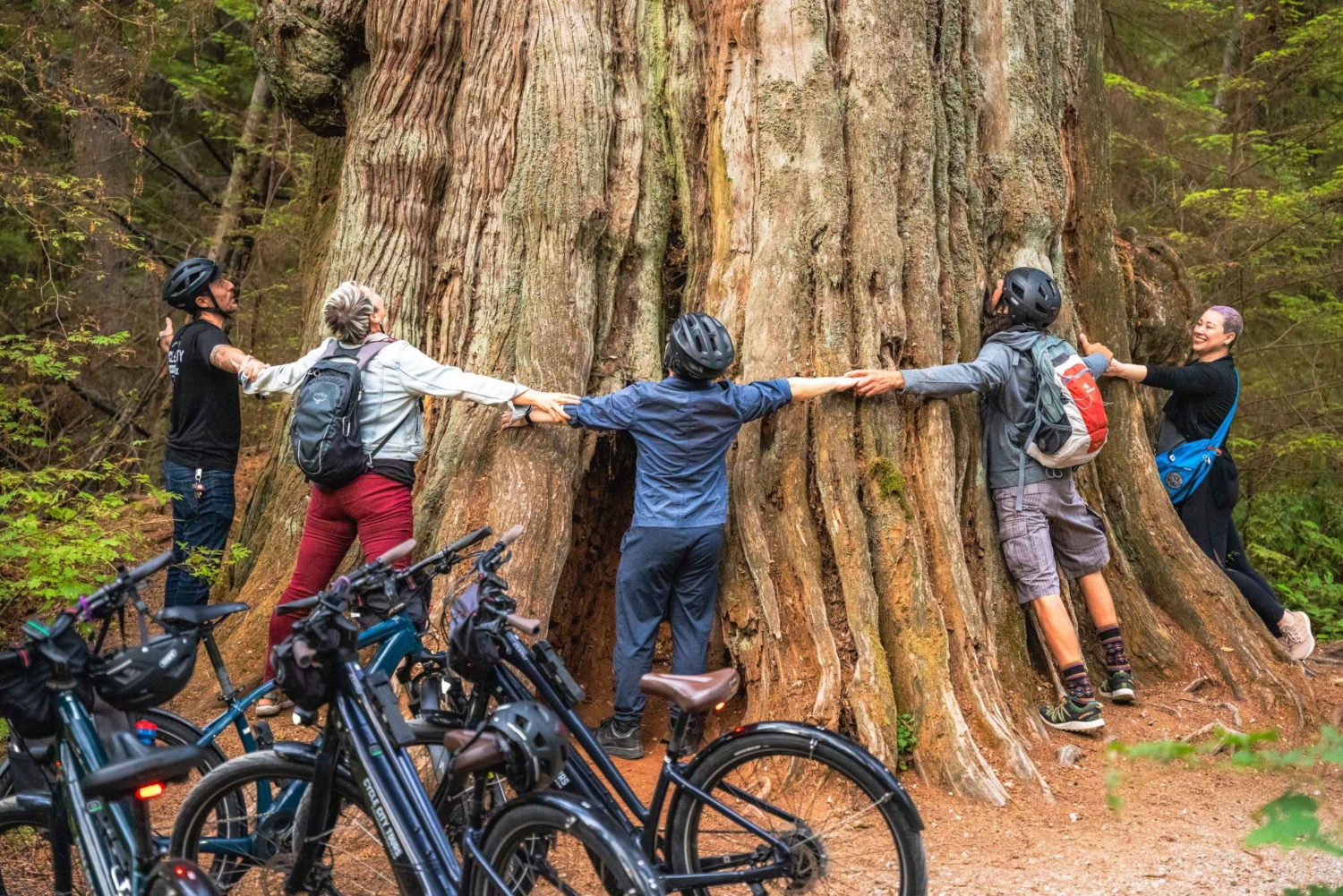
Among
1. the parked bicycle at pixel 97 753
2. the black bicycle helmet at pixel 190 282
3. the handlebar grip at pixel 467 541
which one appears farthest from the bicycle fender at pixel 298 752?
the black bicycle helmet at pixel 190 282

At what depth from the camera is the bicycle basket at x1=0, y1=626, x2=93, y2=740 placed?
3438 millimetres

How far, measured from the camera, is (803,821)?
354 centimetres

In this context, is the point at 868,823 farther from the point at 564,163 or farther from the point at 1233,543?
the point at 1233,543

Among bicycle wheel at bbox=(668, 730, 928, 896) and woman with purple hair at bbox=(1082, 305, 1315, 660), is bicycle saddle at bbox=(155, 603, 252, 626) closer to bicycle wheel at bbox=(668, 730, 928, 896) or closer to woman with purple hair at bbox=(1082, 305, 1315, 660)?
bicycle wheel at bbox=(668, 730, 928, 896)

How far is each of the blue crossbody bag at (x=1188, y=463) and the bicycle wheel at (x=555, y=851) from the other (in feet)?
17.2

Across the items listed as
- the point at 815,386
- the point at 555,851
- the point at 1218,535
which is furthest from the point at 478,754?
the point at 1218,535

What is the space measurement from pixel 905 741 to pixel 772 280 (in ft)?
7.92

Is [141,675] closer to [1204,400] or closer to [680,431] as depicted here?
[680,431]

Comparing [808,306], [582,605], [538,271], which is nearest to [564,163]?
[538,271]

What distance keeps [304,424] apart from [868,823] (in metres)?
3.01

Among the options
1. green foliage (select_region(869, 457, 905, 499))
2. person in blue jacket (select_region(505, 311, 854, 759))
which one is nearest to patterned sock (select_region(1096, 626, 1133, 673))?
green foliage (select_region(869, 457, 905, 499))

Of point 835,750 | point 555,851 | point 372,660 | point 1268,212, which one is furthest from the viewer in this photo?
point 1268,212

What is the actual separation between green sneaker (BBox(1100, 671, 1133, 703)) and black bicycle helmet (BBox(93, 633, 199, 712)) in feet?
15.7

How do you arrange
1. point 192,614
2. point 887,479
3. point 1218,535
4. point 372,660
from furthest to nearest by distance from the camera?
point 1218,535 → point 887,479 → point 372,660 → point 192,614
